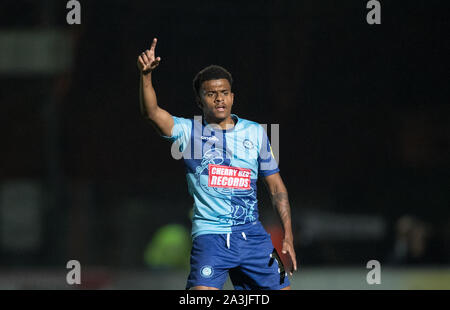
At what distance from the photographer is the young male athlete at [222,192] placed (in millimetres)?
4716

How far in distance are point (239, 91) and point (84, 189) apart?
2711 millimetres

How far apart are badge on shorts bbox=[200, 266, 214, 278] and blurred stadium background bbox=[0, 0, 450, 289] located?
6.06m

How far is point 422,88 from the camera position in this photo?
11086mm

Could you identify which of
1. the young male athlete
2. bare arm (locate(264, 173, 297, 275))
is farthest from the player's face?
bare arm (locate(264, 173, 297, 275))

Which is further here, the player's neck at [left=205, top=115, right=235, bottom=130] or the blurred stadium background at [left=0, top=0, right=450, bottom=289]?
the blurred stadium background at [left=0, top=0, right=450, bottom=289]

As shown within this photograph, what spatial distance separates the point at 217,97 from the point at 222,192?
0.62 meters

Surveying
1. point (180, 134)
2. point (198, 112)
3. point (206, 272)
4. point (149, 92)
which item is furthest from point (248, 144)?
point (198, 112)

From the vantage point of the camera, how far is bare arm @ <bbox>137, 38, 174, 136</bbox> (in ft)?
15.0

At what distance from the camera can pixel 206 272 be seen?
4613 millimetres

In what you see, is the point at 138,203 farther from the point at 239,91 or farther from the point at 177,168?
the point at 239,91

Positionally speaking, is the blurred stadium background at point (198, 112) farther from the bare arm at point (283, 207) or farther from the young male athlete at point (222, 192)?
the young male athlete at point (222, 192)

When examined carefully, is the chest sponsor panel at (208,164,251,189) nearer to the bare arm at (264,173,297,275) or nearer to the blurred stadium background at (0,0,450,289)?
the bare arm at (264,173,297,275)

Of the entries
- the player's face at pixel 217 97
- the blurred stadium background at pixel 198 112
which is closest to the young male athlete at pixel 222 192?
the player's face at pixel 217 97

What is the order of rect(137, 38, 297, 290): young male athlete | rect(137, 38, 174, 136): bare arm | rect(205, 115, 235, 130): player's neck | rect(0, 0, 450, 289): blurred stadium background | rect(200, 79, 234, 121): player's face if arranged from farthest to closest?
rect(0, 0, 450, 289): blurred stadium background → rect(205, 115, 235, 130): player's neck → rect(200, 79, 234, 121): player's face → rect(137, 38, 297, 290): young male athlete → rect(137, 38, 174, 136): bare arm
